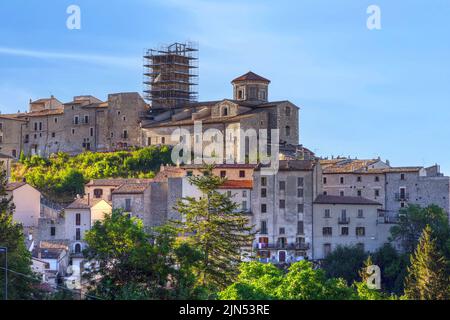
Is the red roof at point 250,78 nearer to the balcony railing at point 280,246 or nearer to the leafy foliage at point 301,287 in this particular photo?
the balcony railing at point 280,246

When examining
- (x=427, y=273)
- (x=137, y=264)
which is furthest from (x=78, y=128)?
(x=137, y=264)

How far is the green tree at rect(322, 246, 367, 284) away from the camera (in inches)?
2453

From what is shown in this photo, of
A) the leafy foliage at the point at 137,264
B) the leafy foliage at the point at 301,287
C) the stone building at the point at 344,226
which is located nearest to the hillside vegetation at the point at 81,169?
the stone building at the point at 344,226

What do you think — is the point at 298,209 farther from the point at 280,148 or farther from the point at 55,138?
the point at 55,138

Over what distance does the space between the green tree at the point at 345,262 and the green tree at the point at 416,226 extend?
2.50 meters

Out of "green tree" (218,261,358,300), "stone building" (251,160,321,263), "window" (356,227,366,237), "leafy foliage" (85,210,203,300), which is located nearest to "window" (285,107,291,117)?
"stone building" (251,160,321,263)

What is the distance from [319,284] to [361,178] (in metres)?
29.3

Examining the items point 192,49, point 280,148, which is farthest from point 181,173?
point 192,49

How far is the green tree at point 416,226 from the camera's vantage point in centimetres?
6525

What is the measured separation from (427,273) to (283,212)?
9.89 metres

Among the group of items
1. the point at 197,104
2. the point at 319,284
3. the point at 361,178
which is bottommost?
the point at 319,284

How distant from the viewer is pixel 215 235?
48750mm

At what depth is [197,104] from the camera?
279 ft
